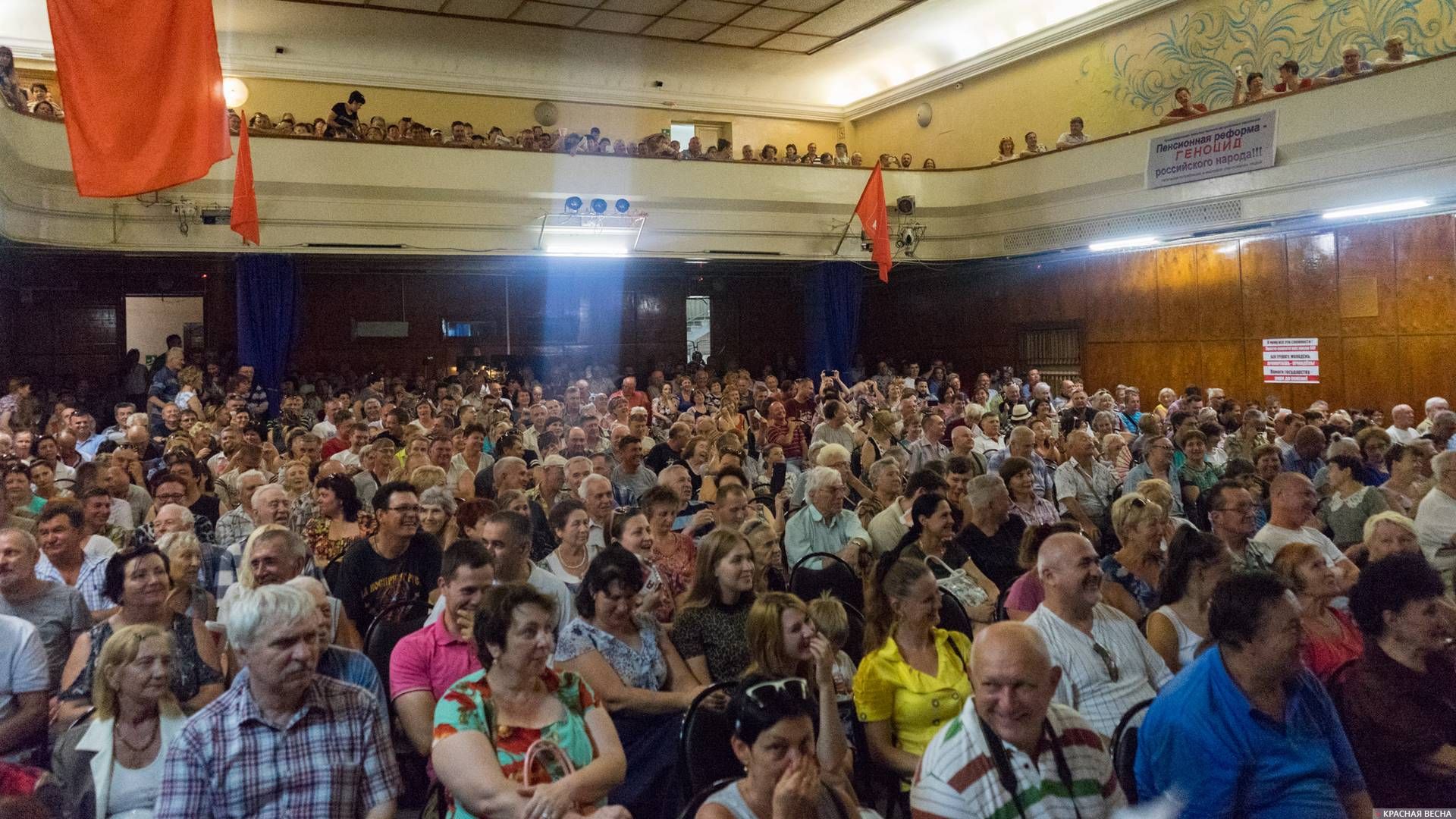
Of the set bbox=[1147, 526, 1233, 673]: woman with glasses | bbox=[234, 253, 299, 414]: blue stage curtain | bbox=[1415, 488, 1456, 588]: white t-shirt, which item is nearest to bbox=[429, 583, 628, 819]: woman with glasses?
bbox=[1147, 526, 1233, 673]: woman with glasses

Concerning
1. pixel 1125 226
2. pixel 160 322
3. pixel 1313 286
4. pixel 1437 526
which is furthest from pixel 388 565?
pixel 160 322

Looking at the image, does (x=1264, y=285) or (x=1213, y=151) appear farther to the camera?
(x=1264, y=285)

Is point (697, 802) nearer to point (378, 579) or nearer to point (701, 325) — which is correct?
point (378, 579)

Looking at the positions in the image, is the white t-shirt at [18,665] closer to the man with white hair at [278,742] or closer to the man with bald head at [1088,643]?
the man with white hair at [278,742]

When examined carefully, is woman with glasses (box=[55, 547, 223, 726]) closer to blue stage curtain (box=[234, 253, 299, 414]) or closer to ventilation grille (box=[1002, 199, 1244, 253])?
blue stage curtain (box=[234, 253, 299, 414])

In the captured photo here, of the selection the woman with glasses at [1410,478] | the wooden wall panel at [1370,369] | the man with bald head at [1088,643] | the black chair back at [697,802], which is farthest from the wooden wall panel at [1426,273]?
the black chair back at [697,802]

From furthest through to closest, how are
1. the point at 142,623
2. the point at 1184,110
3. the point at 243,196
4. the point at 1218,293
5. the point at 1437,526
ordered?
the point at 1218,293 → the point at 1184,110 → the point at 243,196 → the point at 1437,526 → the point at 142,623

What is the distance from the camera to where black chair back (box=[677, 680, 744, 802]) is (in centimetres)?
263

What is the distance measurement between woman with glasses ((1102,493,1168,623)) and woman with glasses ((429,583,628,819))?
206 centimetres

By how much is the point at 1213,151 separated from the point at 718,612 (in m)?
10.1

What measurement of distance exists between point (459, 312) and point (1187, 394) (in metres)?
10.6

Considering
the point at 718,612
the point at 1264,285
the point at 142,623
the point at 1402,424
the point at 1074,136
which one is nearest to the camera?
the point at 142,623

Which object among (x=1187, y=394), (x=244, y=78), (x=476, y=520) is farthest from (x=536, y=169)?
(x=476, y=520)

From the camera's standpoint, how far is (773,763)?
2.05 meters
